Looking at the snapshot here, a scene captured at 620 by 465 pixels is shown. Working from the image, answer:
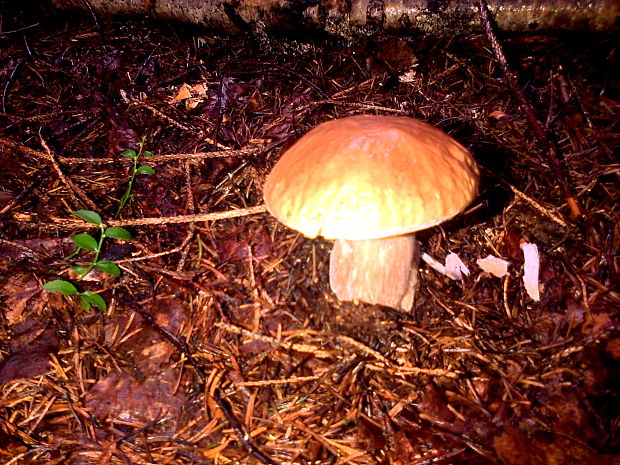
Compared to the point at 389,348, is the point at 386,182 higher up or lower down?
higher up

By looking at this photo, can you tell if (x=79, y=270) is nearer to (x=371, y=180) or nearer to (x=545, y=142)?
(x=371, y=180)

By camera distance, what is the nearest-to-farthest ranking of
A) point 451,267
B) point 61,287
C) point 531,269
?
point 61,287, point 531,269, point 451,267

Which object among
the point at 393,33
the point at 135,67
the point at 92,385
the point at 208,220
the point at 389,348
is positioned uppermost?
the point at 393,33

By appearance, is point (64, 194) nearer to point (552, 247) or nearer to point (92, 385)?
point (92, 385)

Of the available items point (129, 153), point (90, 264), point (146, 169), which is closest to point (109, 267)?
point (90, 264)

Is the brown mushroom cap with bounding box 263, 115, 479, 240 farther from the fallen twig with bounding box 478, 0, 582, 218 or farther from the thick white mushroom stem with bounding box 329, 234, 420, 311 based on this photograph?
the fallen twig with bounding box 478, 0, 582, 218

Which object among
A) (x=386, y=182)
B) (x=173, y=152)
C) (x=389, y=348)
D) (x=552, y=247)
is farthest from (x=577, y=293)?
(x=173, y=152)

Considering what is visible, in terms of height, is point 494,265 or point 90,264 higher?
point 494,265

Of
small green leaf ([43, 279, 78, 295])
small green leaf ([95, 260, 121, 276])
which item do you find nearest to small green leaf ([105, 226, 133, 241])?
small green leaf ([95, 260, 121, 276])
